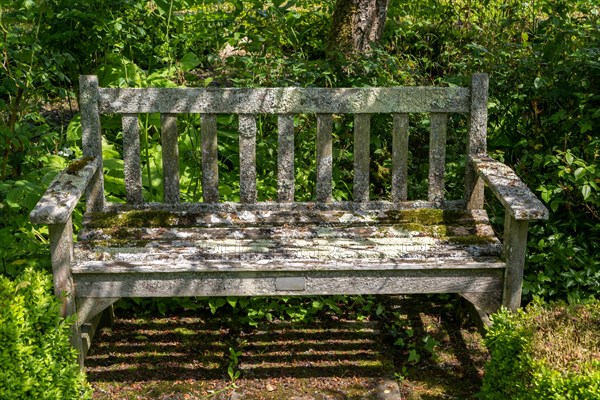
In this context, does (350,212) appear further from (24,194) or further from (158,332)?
(24,194)

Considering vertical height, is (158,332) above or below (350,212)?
below

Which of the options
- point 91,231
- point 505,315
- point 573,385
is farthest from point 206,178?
point 573,385

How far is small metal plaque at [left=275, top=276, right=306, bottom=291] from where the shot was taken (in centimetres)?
377

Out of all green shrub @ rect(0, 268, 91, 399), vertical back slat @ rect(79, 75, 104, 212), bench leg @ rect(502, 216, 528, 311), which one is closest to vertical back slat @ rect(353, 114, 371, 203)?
bench leg @ rect(502, 216, 528, 311)

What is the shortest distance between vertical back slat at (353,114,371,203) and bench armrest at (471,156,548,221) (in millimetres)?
565

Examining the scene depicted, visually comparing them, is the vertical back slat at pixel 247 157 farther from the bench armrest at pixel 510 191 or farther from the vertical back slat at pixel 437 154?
the bench armrest at pixel 510 191

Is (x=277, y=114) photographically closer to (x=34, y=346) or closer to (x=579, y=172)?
(x=579, y=172)

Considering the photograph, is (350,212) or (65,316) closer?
(65,316)

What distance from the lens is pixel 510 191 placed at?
377 centimetres

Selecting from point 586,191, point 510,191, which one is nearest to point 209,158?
point 510,191

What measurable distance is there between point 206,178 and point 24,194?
102 cm

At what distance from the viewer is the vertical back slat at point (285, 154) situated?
14.1ft

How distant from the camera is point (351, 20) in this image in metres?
5.63

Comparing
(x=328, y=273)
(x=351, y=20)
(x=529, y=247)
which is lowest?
(x=529, y=247)
